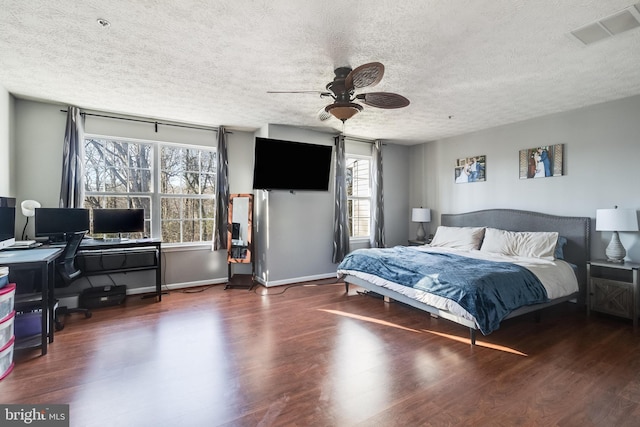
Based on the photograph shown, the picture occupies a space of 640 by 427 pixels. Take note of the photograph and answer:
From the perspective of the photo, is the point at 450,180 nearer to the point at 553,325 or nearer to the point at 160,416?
the point at 553,325

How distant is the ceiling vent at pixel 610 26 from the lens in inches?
78.6

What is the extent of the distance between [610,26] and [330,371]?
3.25 m

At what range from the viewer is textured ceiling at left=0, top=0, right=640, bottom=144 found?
1983mm

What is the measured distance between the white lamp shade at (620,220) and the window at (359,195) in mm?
3475

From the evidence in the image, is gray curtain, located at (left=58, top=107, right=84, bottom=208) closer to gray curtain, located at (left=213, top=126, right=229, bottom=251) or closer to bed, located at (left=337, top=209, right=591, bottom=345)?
gray curtain, located at (left=213, top=126, right=229, bottom=251)

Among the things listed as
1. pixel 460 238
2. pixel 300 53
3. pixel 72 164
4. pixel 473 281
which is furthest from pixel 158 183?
pixel 460 238

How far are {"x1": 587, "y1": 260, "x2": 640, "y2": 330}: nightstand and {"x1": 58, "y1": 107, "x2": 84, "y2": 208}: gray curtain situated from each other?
635 cm

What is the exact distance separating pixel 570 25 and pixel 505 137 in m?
2.83

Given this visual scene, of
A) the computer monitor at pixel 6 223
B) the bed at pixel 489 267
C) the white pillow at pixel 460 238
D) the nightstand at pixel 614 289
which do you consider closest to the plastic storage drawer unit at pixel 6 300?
the computer monitor at pixel 6 223

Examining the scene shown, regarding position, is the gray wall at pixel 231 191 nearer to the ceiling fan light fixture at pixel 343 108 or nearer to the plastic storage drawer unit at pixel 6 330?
the plastic storage drawer unit at pixel 6 330

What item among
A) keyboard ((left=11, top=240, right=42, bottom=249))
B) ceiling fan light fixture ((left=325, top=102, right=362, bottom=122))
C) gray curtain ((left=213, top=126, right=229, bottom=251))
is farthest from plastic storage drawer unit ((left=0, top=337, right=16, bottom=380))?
ceiling fan light fixture ((left=325, top=102, right=362, bottom=122))

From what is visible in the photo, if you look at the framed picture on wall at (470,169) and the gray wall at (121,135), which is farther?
the framed picture on wall at (470,169)

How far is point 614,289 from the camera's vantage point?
10.9 feet

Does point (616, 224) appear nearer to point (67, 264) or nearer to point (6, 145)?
point (67, 264)
